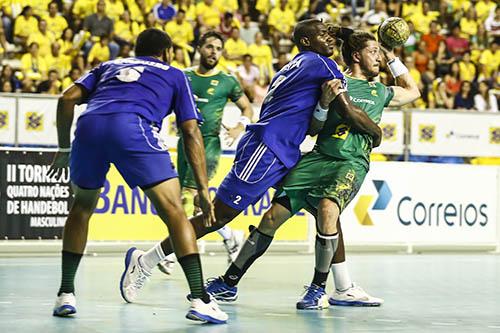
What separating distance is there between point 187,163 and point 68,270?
4.24 meters

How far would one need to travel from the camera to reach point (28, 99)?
16.5m

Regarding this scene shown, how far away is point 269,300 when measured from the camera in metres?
9.52

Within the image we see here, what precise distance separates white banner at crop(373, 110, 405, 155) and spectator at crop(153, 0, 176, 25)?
6.73 metres

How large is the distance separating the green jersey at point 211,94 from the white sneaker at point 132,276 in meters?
3.50

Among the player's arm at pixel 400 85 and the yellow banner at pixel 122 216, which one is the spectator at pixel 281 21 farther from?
the player's arm at pixel 400 85

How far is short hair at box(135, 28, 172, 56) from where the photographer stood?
7.75 metres

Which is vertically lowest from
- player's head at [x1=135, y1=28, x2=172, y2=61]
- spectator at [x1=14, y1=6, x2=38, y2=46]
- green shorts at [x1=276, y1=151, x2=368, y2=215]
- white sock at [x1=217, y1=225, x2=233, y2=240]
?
white sock at [x1=217, y1=225, x2=233, y2=240]

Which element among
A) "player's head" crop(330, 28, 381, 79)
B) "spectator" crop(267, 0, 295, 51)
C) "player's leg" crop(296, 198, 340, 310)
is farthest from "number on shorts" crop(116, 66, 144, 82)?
"spectator" crop(267, 0, 295, 51)

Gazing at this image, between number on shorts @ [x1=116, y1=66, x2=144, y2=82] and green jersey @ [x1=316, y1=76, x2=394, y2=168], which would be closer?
number on shorts @ [x1=116, y1=66, x2=144, y2=82]

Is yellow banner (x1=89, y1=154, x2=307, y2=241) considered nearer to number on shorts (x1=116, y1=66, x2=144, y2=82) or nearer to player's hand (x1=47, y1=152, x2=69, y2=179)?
player's hand (x1=47, y1=152, x2=69, y2=179)

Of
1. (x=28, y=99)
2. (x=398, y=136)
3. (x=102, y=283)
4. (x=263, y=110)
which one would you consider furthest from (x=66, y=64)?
(x=263, y=110)

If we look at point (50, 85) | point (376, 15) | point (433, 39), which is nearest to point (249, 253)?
point (50, 85)

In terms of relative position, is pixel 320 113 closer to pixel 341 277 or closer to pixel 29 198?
pixel 341 277

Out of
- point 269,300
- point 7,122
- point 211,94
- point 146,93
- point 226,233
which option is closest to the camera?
point 146,93
